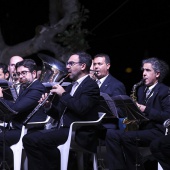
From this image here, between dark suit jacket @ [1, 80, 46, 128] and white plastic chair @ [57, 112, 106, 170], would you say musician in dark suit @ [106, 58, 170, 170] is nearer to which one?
white plastic chair @ [57, 112, 106, 170]

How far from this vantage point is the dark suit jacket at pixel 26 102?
862cm

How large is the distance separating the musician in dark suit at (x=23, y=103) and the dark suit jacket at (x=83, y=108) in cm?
37

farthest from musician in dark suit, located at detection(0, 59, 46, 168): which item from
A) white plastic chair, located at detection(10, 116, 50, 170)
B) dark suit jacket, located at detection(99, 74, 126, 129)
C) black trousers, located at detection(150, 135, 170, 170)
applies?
black trousers, located at detection(150, 135, 170, 170)

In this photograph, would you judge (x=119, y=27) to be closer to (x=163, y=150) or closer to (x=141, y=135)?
(x=141, y=135)

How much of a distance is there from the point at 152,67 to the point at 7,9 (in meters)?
5.69

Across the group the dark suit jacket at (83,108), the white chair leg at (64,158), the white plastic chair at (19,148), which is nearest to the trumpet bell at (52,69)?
the dark suit jacket at (83,108)

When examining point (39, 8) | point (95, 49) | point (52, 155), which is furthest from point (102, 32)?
point (52, 155)

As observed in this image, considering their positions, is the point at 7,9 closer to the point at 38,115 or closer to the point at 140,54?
the point at 140,54

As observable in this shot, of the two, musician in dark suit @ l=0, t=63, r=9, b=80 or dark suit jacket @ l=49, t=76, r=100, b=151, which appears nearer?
dark suit jacket @ l=49, t=76, r=100, b=151

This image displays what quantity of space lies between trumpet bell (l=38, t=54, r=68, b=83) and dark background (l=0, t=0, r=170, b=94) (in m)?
4.34

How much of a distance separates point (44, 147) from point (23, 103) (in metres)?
0.68

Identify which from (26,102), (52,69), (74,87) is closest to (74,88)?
(74,87)

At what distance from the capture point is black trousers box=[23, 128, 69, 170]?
27.3ft

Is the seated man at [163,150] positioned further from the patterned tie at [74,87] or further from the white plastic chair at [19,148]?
the white plastic chair at [19,148]
